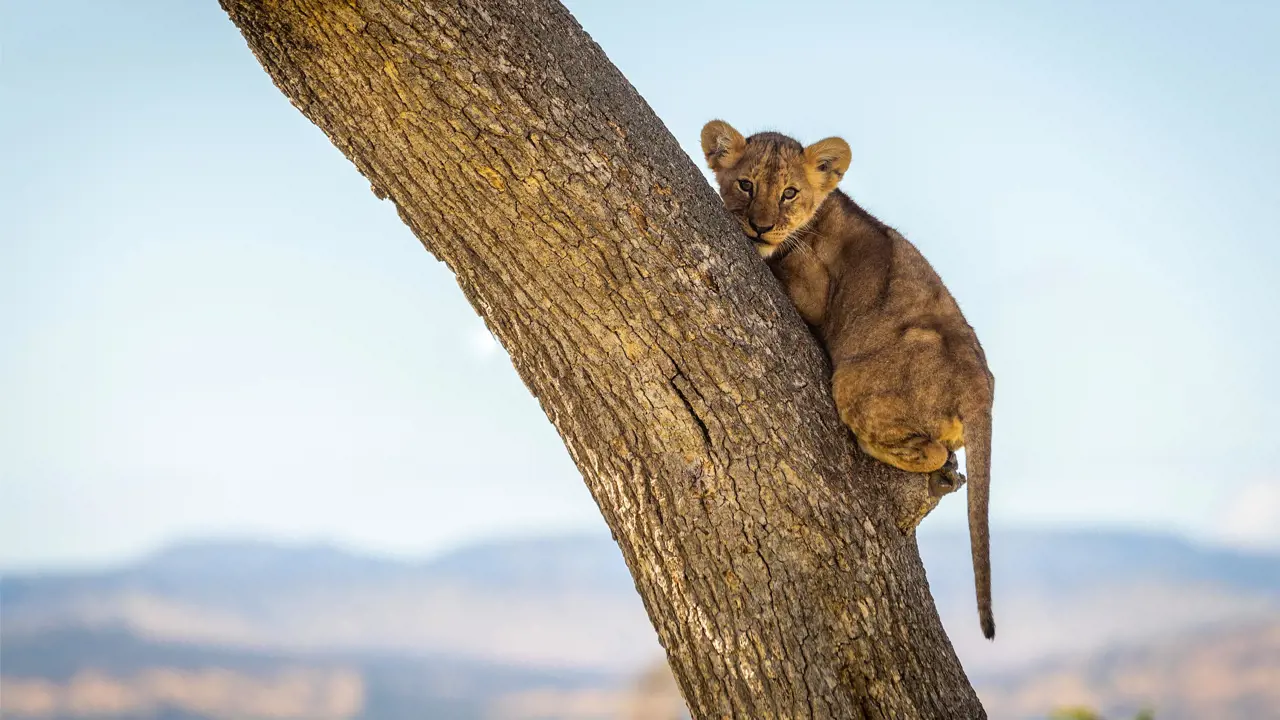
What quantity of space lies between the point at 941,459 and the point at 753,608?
1.05 metres

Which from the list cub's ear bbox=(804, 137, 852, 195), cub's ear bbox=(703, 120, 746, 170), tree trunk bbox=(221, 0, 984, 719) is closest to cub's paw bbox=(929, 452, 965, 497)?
tree trunk bbox=(221, 0, 984, 719)

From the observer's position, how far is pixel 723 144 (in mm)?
4844

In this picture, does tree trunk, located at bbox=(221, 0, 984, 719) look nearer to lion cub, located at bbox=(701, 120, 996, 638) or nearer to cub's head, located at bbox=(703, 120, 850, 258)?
lion cub, located at bbox=(701, 120, 996, 638)

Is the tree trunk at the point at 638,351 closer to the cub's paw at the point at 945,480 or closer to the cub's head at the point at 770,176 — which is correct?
the cub's paw at the point at 945,480

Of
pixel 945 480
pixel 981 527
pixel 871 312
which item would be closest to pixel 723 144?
pixel 871 312

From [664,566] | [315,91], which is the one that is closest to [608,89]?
[315,91]

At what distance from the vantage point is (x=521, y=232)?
3305 mm

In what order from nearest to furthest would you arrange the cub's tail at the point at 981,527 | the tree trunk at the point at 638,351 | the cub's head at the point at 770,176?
the tree trunk at the point at 638,351, the cub's tail at the point at 981,527, the cub's head at the point at 770,176

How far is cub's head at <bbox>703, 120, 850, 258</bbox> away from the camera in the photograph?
4.51 m

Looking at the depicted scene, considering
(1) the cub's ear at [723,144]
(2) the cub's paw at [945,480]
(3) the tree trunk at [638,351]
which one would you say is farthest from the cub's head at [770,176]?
(2) the cub's paw at [945,480]

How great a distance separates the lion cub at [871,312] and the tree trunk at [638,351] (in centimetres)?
34

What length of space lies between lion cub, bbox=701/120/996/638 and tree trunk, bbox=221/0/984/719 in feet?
1.13

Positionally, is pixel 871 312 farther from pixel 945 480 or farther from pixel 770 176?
pixel 770 176

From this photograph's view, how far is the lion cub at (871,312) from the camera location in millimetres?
3688
